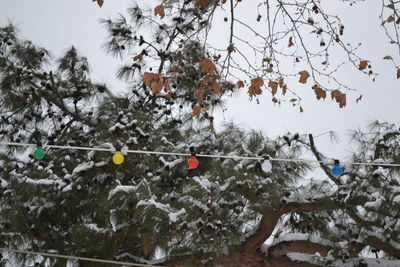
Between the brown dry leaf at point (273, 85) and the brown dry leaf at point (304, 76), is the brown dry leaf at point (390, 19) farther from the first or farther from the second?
the brown dry leaf at point (273, 85)

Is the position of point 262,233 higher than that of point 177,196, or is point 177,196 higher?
point 177,196

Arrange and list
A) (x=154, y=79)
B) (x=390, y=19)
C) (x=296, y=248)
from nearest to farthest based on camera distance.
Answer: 1. (x=154, y=79)
2. (x=390, y=19)
3. (x=296, y=248)

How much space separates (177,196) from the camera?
8.14 feet

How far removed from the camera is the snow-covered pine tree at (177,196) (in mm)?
2334

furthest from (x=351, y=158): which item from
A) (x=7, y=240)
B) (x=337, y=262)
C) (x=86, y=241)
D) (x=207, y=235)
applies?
(x=7, y=240)

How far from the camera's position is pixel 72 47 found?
12.8 feet

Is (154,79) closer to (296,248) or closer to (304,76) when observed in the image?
(304,76)

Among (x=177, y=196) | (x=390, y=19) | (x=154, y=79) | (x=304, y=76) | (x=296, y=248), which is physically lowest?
(x=296, y=248)

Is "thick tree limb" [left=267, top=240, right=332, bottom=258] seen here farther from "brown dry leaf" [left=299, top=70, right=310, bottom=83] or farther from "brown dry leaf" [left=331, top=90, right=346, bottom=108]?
"brown dry leaf" [left=299, top=70, right=310, bottom=83]

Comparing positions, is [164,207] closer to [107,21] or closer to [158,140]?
[158,140]

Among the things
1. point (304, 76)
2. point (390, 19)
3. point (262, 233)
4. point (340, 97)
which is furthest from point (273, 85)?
point (262, 233)

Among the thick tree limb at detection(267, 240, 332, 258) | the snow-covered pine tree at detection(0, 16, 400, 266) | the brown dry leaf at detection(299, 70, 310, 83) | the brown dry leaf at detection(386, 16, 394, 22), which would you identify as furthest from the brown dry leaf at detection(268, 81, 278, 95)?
the thick tree limb at detection(267, 240, 332, 258)

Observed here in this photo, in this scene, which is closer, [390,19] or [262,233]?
[390,19]

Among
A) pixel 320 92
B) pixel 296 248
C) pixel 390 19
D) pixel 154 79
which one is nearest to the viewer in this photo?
pixel 154 79
